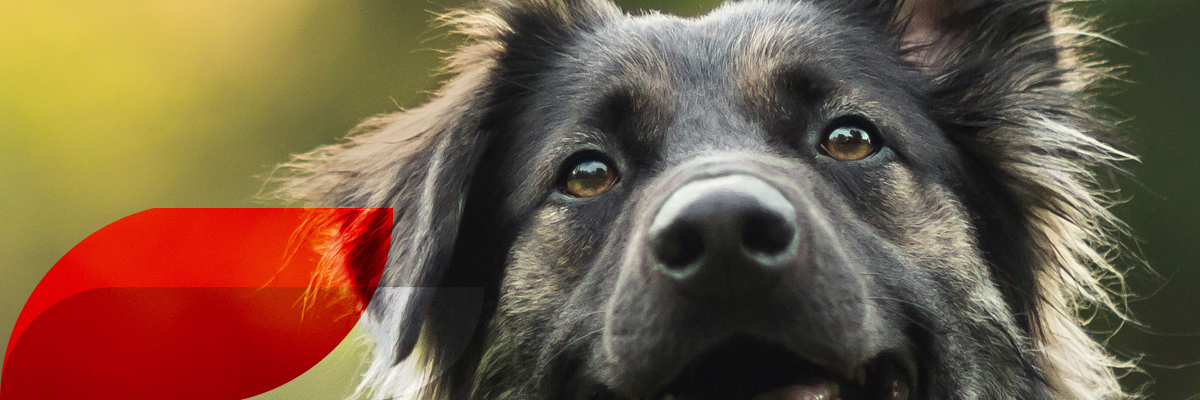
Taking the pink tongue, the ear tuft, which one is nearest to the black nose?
the pink tongue

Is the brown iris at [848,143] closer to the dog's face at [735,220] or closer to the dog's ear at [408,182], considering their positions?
the dog's face at [735,220]

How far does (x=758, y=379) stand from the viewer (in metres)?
2.65

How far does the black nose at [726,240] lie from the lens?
7.68 ft

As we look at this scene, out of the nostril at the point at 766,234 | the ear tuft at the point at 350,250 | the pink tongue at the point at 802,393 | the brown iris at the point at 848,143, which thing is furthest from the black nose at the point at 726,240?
the ear tuft at the point at 350,250

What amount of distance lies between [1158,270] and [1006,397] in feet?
15.9

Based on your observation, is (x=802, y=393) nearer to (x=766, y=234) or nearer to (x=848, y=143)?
(x=766, y=234)

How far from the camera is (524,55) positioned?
12.2 ft

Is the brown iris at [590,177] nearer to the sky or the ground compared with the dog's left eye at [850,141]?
nearer to the sky

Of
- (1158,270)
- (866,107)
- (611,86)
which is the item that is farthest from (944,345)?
(1158,270)

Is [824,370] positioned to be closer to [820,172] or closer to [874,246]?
[874,246]

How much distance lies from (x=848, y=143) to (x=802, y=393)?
2.78ft

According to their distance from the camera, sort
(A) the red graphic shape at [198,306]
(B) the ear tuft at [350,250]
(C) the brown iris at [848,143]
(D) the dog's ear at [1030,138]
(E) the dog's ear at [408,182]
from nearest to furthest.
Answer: (C) the brown iris at [848,143], (E) the dog's ear at [408,182], (D) the dog's ear at [1030,138], (B) the ear tuft at [350,250], (A) the red graphic shape at [198,306]

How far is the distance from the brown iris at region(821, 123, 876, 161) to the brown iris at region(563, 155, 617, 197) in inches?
26.6

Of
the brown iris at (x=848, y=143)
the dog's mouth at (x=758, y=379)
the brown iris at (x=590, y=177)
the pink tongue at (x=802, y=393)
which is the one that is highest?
the brown iris at (x=590, y=177)
